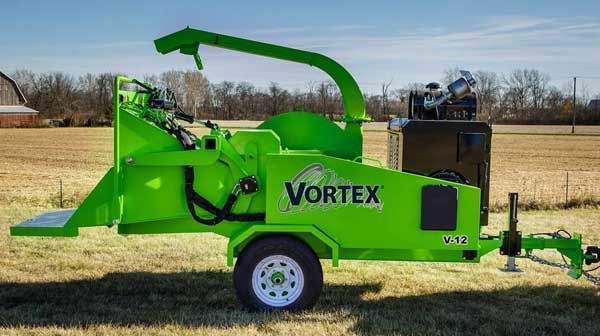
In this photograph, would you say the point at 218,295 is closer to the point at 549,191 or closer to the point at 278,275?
the point at 278,275

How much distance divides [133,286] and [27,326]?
5.22ft

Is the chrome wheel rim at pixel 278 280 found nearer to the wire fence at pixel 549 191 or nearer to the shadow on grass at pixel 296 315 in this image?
the shadow on grass at pixel 296 315

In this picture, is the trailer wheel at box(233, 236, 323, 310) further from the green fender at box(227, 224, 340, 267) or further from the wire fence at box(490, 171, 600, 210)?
the wire fence at box(490, 171, 600, 210)

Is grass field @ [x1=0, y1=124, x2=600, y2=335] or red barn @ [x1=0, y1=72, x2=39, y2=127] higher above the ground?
red barn @ [x1=0, y1=72, x2=39, y2=127]

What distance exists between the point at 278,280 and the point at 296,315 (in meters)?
0.35

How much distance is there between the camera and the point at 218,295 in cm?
659

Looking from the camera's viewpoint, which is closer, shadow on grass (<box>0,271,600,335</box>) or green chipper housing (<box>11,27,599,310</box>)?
shadow on grass (<box>0,271,600,335</box>)

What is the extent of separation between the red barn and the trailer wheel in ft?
233

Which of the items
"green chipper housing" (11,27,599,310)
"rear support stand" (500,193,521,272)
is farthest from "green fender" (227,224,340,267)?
"rear support stand" (500,193,521,272)

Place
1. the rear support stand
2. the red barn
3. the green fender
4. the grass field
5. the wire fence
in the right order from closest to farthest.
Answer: the grass field → the green fender → the rear support stand → the wire fence → the red barn

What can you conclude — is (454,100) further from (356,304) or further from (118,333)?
(118,333)

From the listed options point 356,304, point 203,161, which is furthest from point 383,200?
point 203,161

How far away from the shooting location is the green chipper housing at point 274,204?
573cm

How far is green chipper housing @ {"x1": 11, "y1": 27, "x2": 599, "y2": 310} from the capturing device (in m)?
5.73
